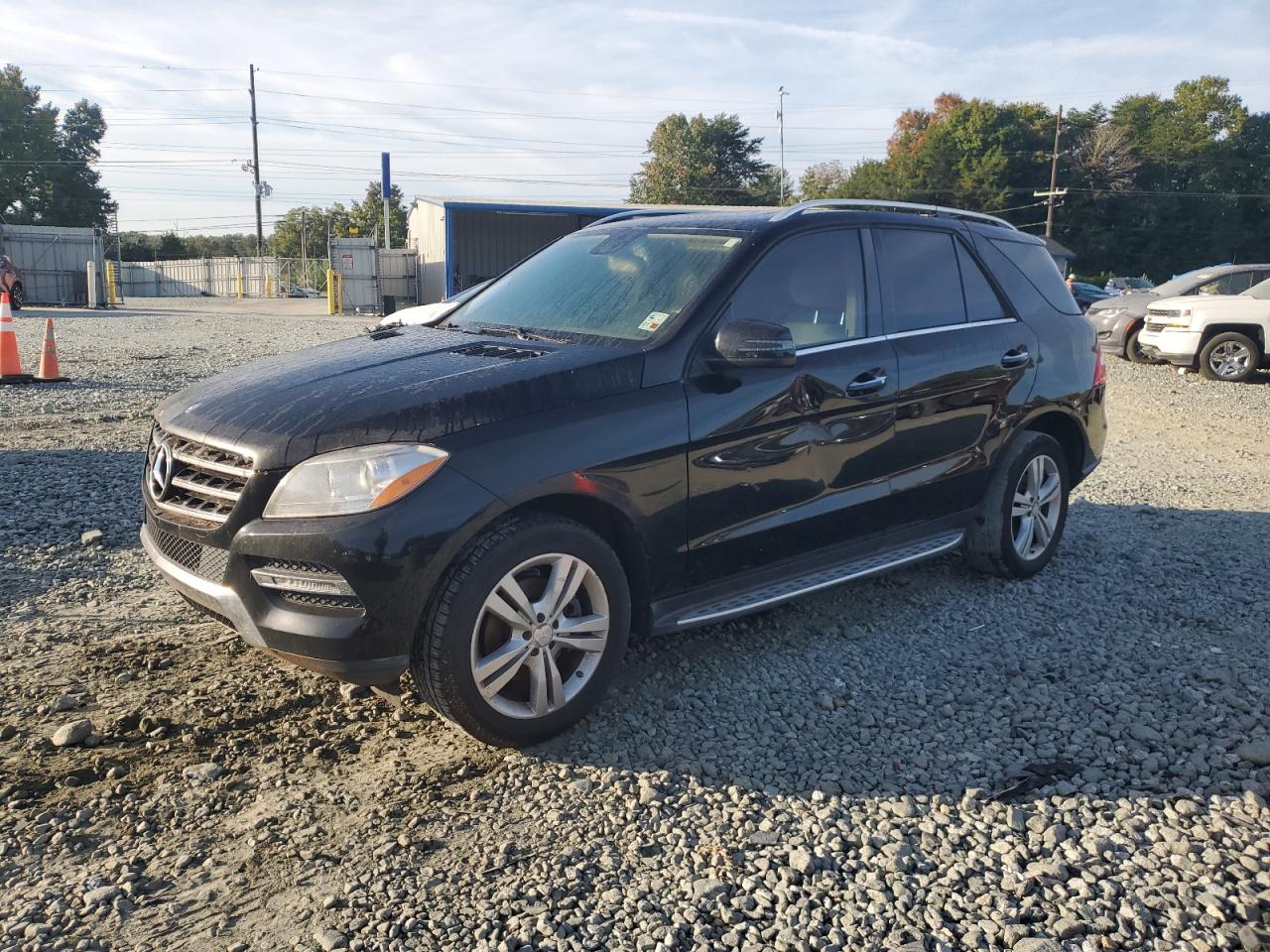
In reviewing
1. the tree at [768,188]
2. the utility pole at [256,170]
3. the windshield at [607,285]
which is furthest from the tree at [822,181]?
the windshield at [607,285]

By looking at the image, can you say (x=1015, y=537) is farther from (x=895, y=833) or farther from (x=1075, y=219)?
(x=1075, y=219)

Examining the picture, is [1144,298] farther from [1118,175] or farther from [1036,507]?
[1118,175]

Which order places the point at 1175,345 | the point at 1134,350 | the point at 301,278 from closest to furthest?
the point at 1175,345
the point at 1134,350
the point at 301,278

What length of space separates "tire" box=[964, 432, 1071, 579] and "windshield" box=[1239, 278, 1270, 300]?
38.6ft

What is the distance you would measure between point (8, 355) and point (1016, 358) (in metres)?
11.0

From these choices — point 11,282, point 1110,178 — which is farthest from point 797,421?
point 1110,178

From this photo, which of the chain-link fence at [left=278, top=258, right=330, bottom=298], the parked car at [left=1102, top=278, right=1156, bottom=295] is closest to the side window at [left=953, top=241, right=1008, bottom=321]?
the parked car at [left=1102, top=278, right=1156, bottom=295]

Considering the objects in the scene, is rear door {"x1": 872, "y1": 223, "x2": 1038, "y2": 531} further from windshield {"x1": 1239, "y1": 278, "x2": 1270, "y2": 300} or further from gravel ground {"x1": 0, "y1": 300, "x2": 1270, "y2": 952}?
windshield {"x1": 1239, "y1": 278, "x2": 1270, "y2": 300}

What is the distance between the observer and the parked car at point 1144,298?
15758mm

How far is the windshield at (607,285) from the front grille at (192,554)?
1.55m

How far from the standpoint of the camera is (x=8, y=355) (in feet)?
37.7

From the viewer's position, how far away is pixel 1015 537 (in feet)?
17.3

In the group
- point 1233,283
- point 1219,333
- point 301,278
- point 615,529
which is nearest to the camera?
point 615,529

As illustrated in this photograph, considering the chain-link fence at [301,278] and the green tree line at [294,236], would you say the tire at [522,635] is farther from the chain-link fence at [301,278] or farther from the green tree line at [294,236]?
the green tree line at [294,236]
